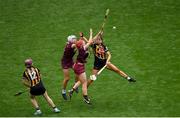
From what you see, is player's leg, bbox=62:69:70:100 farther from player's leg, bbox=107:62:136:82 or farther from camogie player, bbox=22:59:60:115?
player's leg, bbox=107:62:136:82

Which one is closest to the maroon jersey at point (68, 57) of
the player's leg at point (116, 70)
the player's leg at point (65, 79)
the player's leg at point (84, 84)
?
the player's leg at point (65, 79)

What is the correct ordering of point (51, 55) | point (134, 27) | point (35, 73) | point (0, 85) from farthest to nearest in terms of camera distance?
point (134, 27), point (51, 55), point (0, 85), point (35, 73)

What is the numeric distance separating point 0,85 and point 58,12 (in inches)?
285

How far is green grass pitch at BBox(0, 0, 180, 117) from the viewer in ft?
60.0

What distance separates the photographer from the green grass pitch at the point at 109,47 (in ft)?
60.0

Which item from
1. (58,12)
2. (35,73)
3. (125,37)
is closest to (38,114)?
(35,73)

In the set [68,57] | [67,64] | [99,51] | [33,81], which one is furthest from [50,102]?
[99,51]

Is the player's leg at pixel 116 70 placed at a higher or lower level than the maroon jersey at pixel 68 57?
lower

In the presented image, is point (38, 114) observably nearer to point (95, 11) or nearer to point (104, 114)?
point (104, 114)

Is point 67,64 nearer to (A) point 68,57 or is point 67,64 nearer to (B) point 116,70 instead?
(A) point 68,57

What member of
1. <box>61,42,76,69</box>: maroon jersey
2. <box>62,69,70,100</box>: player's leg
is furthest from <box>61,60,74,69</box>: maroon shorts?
<box>62,69,70,100</box>: player's leg

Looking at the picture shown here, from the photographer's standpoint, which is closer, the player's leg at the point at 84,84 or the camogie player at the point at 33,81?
the camogie player at the point at 33,81

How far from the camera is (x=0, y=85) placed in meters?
19.9

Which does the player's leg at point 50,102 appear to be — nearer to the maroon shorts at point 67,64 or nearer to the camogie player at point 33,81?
the camogie player at point 33,81
